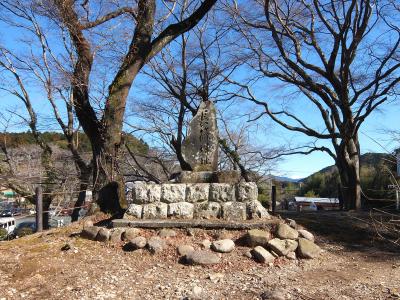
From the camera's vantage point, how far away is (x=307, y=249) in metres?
5.57

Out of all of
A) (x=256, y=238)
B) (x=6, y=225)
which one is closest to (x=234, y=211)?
(x=256, y=238)

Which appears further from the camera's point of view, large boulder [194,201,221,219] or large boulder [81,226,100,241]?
large boulder [194,201,221,219]

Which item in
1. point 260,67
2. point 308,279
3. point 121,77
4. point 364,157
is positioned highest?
point 260,67

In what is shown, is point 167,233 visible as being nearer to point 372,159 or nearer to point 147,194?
point 147,194

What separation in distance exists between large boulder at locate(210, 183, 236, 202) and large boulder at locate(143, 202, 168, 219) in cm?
80

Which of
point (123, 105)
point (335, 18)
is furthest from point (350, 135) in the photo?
point (123, 105)

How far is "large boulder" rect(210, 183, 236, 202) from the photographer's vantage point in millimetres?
6293

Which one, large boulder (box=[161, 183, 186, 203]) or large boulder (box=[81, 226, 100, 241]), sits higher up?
large boulder (box=[161, 183, 186, 203])

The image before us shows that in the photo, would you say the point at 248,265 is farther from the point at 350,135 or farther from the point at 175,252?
the point at 350,135

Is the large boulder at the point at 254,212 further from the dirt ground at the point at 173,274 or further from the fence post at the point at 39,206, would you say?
the fence post at the point at 39,206

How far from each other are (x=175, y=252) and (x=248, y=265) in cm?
100

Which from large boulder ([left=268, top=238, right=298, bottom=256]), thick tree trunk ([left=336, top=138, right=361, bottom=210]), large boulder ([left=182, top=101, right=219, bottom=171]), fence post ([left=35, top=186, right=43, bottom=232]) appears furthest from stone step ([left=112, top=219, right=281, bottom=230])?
thick tree trunk ([left=336, top=138, right=361, bottom=210])

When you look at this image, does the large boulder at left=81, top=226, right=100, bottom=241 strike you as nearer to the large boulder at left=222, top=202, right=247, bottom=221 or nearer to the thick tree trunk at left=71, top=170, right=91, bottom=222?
the large boulder at left=222, top=202, right=247, bottom=221

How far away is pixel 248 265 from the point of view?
5.05m
